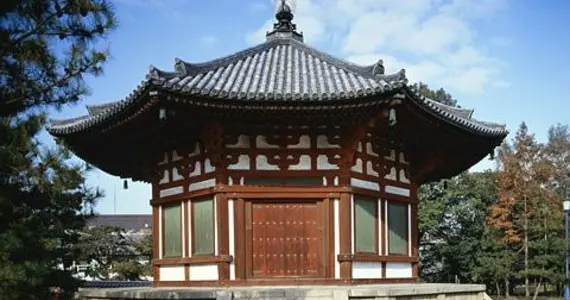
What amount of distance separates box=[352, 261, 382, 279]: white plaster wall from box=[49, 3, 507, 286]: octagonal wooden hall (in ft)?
0.07

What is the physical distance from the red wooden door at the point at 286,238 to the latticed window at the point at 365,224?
2.71 feet

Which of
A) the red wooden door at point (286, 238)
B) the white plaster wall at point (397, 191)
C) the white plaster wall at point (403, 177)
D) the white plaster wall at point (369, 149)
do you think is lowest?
the red wooden door at point (286, 238)

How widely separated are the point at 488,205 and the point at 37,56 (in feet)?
140

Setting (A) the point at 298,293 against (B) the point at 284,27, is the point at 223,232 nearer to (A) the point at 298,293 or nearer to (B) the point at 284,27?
(A) the point at 298,293

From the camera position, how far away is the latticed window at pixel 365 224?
42.9ft

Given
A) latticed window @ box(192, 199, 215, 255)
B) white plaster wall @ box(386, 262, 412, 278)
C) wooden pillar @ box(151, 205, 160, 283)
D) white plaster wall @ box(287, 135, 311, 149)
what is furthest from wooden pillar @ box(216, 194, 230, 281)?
white plaster wall @ box(386, 262, 412, 278)

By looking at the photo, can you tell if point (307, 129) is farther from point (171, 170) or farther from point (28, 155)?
point (28, 155)

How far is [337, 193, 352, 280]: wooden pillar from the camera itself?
12.6m

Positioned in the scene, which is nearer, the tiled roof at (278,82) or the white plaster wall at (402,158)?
the tiled roof at (278,82)

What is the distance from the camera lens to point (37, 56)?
9.23 m

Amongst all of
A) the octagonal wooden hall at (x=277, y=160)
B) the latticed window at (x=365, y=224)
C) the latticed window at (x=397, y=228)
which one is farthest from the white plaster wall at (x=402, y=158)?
the latticed window at (x=365, y=224)

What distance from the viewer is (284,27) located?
16.3m

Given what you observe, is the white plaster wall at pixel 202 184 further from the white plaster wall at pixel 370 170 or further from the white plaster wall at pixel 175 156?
the white plaster wall at pixel 370 170

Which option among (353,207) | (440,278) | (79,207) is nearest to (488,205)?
(440,278)
